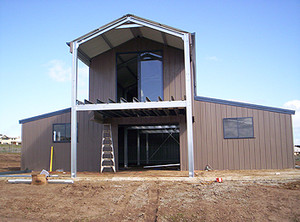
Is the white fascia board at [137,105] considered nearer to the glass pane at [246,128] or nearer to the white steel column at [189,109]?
the white steel column at [189,109]

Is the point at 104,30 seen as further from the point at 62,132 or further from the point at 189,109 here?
the point at 62,132

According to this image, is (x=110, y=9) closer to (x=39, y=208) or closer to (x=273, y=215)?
(x=39, y=208)

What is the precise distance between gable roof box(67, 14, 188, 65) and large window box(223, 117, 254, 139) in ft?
13.3

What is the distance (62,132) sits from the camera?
14383mm

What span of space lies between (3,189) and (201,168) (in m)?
7.90

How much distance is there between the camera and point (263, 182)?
8.70 m

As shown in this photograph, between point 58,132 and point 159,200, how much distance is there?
28.5 feet

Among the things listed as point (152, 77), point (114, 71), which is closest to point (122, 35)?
point (114, 71)

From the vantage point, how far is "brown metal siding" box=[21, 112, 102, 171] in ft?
45.1

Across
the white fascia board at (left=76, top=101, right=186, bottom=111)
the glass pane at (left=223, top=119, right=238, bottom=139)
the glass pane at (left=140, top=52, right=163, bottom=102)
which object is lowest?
the glass pane at (left=223, top=119, right=238, bottom=139)

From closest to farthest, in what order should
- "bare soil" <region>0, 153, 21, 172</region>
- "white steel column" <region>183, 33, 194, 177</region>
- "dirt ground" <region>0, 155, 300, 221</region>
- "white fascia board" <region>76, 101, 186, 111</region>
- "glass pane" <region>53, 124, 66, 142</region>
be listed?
"dirt ground" <region>0, 155, 300, 221</region>, "white steel column" <region>183, 33, 194, 177</region>, "white fascia board" <region>76, 101, 186, 111</region>, "glass pane" <region>53, 124, 66, 142</region>, "bare soil" <region>0, 153, 21, 172</region>

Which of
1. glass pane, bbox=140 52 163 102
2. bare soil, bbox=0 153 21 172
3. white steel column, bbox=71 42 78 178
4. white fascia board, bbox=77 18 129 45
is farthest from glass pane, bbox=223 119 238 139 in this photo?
bare soil, bbox=0 153 21 172

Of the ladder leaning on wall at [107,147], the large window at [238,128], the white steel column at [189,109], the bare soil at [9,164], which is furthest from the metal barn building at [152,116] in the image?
the bare soil at [9,164]

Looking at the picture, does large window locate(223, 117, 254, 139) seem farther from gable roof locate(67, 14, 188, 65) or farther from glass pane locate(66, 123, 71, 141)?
glass pane locate(66, 123, 71, 141)
